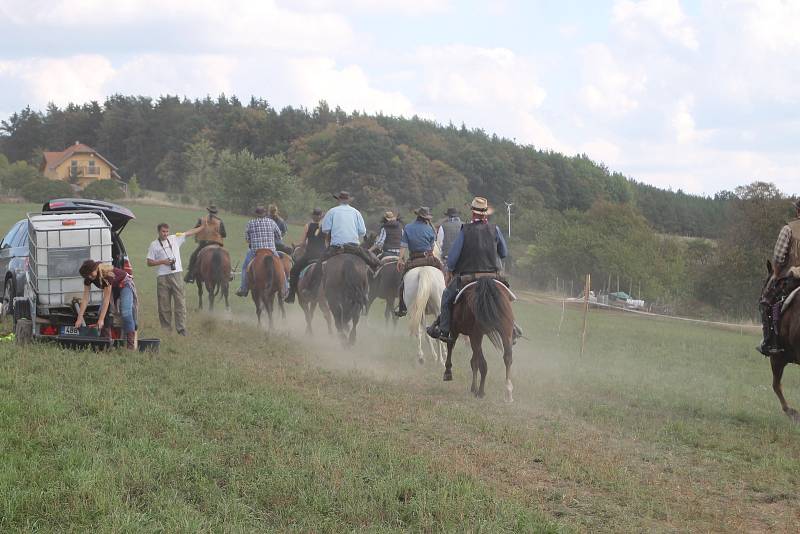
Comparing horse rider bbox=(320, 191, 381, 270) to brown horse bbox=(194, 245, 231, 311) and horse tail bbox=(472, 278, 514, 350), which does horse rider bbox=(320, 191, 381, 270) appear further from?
brown horse bbox=(194, 245, 231, 311)

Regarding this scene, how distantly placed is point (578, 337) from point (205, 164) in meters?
86.5

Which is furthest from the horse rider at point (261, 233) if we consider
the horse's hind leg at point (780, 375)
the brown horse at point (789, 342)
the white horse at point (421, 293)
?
the horse's hind leg at point (780, 375)

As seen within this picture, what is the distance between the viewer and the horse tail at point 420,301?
556 inches

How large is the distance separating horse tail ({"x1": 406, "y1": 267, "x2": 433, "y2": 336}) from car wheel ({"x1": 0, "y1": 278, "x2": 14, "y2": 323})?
269 inches

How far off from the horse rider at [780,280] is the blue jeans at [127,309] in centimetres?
836

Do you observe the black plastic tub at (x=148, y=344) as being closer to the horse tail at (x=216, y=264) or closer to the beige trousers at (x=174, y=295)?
the beige trousers at (x=174, y=295)

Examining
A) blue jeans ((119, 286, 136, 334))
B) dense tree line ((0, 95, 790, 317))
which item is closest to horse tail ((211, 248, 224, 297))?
blue jeans ((119, 286, 136, 334))

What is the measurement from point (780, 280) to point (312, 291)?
10.1m

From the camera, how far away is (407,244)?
1517 cm

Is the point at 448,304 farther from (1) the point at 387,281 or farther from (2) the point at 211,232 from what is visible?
(2) the point at 211,232

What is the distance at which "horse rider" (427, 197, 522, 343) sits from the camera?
11742mm

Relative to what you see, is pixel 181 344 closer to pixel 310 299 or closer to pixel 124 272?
pixel 124 272

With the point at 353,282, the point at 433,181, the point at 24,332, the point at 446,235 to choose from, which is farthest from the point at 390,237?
the point at 433,181

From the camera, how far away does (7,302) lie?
15945 mm
